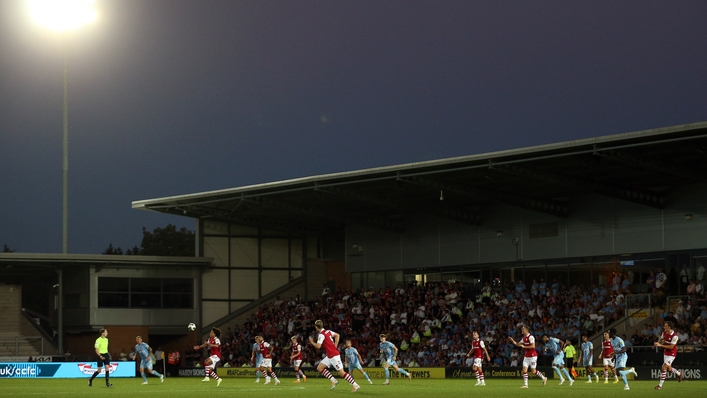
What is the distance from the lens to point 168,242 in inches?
4124

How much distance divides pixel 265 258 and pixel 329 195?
11898 mm

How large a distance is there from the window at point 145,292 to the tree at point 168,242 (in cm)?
4882

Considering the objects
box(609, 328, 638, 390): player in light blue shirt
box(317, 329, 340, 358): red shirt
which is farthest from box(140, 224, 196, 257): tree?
box(317, 329, 340, 358): red shirt

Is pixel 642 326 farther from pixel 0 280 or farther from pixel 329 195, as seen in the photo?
pixel 0 280

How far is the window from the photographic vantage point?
2020 inches

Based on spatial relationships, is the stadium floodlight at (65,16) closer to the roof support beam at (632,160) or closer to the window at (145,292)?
the window at (145,292)

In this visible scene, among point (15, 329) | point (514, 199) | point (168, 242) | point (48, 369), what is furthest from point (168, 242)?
point (514, 199)

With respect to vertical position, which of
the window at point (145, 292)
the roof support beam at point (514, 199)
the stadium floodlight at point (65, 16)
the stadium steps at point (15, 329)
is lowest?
the stadium steps at point (15, 329)

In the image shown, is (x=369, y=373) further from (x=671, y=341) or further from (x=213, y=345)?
(x=671, y=341)

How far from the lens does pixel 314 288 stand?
58125mm

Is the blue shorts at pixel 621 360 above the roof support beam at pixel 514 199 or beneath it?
beneath

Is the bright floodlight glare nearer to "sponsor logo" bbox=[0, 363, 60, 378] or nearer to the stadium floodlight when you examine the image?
the stadium floodlight

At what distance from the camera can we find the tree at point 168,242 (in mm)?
103062

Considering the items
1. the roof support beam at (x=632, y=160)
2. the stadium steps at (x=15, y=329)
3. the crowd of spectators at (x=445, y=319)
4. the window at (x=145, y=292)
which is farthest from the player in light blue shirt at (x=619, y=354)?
the stadium steps at (x=15, y=329)
